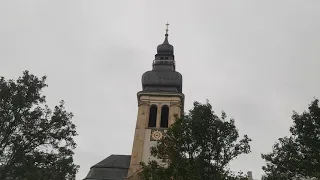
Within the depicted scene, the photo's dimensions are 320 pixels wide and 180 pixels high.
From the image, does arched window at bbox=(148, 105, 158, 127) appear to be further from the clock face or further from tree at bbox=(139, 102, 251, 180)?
tree at bbox=(139, 102, 251, 180)

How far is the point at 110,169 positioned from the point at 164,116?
892 centimetres

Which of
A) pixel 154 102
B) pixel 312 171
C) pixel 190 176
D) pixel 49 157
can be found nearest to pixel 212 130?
pixel 190 176

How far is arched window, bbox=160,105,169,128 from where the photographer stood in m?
49.7

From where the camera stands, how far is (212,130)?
18.9 metres

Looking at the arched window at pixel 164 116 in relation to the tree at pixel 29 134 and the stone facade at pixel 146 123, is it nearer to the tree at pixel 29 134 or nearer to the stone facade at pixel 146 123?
the stone facade at pixel 146 123

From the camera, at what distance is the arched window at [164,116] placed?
163 feet

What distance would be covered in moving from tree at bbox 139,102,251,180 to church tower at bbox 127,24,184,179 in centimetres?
2727

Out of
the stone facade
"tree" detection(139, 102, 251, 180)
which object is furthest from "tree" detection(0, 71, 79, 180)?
the stone facade

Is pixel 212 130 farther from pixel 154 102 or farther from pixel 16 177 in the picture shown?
pixel 154 102

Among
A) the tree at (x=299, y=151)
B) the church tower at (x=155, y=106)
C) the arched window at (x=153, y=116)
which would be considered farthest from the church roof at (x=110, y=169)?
the tree at (x=299, y=151)

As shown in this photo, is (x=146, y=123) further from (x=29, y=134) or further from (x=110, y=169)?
(x=29, y=134)

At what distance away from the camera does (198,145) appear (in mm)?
18750

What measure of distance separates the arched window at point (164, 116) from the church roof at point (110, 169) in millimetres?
5577

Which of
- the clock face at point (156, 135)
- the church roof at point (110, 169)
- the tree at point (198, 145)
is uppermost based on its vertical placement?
the clock face at point (156, 135)
